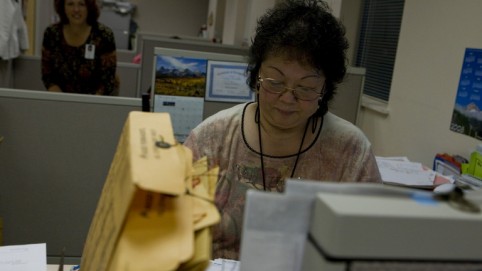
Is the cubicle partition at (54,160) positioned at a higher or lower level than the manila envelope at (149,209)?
lower

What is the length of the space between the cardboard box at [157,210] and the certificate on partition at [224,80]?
63.5 inches

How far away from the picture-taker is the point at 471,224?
393mm

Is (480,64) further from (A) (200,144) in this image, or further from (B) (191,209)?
(B) (191,209)

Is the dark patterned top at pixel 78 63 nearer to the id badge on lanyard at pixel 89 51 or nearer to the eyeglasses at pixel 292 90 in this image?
the id badge on lanyard at pixel 89 51

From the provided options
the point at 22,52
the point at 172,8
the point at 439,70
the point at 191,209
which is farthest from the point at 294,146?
the point at 172,8

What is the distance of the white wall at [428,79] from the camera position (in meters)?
2.08

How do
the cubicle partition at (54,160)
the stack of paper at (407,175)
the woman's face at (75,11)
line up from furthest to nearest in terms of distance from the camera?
the woman's face at (75,11) → the cubicle partition at (54,160) → the stack of paper at (407,175)

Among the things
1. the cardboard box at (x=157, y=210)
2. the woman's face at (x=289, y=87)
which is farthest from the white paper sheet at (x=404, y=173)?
the cardboard box at (x=157, y=210)

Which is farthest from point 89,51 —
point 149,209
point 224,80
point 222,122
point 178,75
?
point 149,209

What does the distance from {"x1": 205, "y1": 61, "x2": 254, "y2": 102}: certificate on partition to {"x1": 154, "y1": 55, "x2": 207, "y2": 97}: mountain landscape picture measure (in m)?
0.05

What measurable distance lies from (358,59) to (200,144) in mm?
2725

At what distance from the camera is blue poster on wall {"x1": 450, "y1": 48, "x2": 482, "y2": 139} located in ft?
6.30

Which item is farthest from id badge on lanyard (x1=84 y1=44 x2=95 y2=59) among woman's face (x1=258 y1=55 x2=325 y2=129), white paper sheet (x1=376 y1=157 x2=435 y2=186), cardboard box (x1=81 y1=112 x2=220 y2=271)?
cardboard box (x1=81 y1=112 x2=220 y2=271)

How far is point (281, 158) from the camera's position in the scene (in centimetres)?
115
